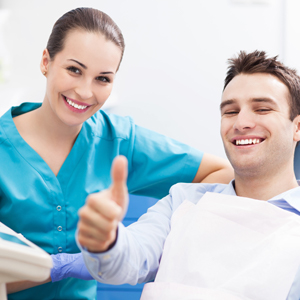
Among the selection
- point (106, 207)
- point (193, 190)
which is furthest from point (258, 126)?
point (106, 207)

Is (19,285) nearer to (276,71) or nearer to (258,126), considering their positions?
(258,126)

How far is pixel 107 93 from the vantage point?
1337mm

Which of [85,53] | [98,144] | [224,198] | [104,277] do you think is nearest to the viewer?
[104,277]

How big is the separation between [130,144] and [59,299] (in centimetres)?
55

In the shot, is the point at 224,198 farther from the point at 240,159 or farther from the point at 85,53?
the point at 85,53

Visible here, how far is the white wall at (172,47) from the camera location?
242 centimetres

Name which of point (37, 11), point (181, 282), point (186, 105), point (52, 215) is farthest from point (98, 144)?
point (37, 11)

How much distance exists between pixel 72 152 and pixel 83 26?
40cm

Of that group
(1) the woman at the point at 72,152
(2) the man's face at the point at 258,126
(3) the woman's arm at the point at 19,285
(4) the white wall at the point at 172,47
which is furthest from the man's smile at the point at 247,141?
(4) the white wall at the point at 172,47

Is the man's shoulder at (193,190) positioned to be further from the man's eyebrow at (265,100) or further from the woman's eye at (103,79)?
the woman's eye at (103,79)

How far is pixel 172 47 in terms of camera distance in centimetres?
244

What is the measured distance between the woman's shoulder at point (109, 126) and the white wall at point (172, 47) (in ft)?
3.09

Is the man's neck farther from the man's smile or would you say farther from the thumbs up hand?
the thumbs up hand

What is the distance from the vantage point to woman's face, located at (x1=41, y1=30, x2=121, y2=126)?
4.13 ft
